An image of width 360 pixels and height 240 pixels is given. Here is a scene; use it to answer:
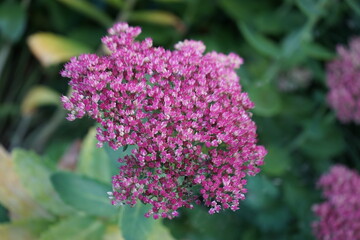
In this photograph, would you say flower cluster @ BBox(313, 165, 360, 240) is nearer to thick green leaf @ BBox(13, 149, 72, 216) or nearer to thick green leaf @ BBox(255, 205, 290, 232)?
thick green leaf @ BBox(255, 205, 290, 232)

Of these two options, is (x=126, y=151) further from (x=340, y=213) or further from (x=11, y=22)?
(x=11, y=22)

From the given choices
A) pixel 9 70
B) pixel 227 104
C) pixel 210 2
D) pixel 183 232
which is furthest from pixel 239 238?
pixel 9 70

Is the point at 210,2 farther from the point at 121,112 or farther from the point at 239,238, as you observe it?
the point at 121,112

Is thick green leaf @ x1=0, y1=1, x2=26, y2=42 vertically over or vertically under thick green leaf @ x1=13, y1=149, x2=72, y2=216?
over

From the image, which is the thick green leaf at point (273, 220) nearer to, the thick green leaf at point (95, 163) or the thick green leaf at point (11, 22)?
the thick green leaf at point (95, 163)

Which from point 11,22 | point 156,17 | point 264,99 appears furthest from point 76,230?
point 11,22

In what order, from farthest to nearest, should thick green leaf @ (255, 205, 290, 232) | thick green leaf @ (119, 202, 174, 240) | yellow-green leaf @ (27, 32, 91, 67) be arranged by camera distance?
1. yellow-green leaf @ (27, 32, 91, 67)
2. thick green leaf @ (255, 205, 290, 232)
3. thick green leaf @ (119, 202, 174, 240)

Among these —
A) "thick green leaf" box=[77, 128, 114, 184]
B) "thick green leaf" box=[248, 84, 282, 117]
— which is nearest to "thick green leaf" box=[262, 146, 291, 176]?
"thick green leaf" box=[248, 84, 282, 117]
